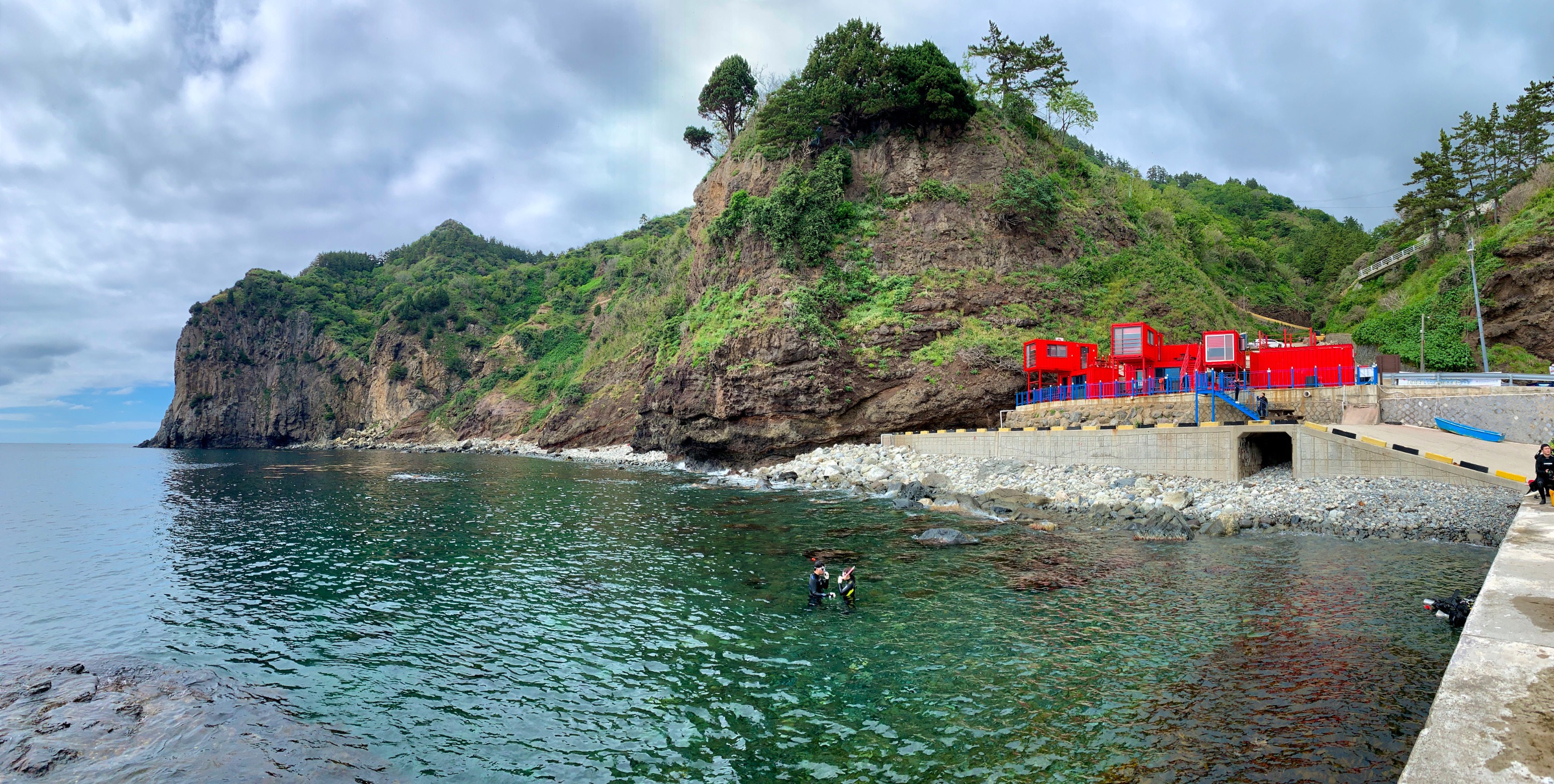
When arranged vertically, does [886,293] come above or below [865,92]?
below

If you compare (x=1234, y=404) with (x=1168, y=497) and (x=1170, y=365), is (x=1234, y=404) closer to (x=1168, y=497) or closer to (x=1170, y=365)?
(x=1168, y=497)

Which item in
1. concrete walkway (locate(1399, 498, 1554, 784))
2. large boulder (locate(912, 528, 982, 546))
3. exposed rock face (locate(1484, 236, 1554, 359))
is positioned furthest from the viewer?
exposed rock face (locate(1484, 236, 1554, 359))

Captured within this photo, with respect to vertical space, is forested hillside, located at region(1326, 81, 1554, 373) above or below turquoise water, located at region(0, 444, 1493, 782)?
above

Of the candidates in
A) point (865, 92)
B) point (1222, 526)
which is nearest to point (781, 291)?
point (865, 92)

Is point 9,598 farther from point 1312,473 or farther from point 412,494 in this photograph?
point 1312,473

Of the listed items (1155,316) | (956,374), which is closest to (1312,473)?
(956,374)

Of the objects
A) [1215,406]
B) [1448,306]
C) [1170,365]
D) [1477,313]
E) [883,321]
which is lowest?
[1215,406]

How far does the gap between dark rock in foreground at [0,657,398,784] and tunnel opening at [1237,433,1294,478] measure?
2889 centimetres

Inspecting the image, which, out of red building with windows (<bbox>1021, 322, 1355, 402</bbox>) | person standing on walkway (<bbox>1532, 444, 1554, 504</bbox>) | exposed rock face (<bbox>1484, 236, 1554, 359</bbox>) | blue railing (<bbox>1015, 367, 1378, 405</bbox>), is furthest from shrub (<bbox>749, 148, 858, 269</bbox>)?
exposed rock face (<bbox>1484, 236, 1554, 359</bbox>)

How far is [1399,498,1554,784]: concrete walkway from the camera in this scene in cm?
432

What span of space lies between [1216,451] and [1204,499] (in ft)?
10.7

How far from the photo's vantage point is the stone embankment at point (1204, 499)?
61.5 feet

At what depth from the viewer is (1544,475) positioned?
49.8 feet

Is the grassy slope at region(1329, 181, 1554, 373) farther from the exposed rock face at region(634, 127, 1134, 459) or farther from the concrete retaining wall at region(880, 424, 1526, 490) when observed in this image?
the concrete retaining wall at region(880, 424, 1526, 490)
